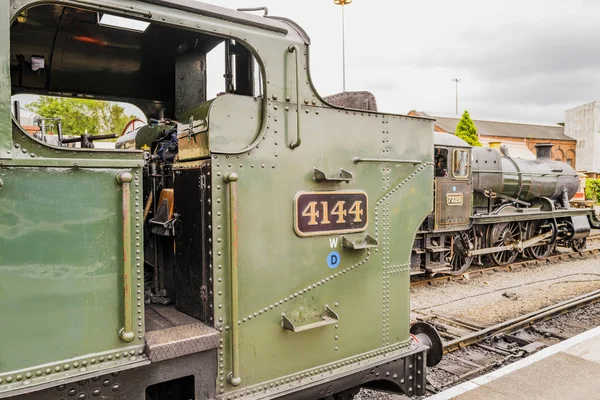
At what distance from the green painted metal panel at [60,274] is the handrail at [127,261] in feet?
0.08

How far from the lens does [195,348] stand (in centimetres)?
248

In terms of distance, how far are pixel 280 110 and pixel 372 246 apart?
3.68 ft

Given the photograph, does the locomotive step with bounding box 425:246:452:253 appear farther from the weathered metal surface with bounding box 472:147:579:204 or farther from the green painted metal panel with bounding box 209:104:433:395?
the green painted metal panel with bounding box 209:104:433:395

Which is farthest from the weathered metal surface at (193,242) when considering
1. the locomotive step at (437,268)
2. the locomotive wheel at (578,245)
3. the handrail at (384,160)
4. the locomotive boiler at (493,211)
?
the locomotive wheel at (578,245)

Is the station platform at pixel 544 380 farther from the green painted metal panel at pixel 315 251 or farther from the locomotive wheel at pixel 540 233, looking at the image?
the locomotive wheel at pixel 540 233

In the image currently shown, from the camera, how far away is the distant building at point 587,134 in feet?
164

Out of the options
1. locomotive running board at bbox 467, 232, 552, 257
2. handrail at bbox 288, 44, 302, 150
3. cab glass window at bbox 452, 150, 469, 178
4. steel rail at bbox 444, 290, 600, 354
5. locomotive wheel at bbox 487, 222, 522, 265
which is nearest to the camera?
handrail at bbox 288, 44, 302, 150

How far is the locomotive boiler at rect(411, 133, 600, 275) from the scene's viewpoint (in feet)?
34.0

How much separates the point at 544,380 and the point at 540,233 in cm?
1028

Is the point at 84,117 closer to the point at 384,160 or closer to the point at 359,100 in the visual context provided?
the point at 359,100

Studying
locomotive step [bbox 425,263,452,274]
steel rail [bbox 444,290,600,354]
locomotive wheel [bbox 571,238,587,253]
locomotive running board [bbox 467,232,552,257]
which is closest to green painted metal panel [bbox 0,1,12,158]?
steel rail [bbox 444,290,600,354]

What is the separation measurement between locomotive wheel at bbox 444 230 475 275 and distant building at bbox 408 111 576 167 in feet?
106

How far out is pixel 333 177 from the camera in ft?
9.77

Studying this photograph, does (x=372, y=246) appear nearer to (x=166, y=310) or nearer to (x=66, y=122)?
(x=166, y=310)
